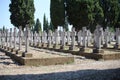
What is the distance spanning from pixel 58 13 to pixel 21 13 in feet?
21.6

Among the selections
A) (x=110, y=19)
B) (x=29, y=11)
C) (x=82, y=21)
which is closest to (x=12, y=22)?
(x=29, y=11)

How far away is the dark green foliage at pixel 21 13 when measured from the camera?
4781cm

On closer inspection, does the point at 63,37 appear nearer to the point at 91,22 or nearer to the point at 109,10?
the point at 91,22

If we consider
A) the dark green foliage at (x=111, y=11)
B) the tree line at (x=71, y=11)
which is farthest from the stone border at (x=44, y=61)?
the dark green foliage at (x=111, y=11)

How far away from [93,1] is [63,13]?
6.66 metres

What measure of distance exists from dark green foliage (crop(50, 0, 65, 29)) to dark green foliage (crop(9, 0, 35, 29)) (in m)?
3.94

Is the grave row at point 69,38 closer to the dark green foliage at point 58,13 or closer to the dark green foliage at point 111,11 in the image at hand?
the dark green foliage at point 58,13

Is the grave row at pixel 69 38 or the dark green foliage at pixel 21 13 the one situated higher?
the dark green foliage at pixel 21 13

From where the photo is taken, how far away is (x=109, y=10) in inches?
1923

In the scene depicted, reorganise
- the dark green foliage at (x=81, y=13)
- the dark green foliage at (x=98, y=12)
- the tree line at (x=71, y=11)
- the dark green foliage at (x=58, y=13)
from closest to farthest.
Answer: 1. the dark green foliage at (x=81, y=13)
2. the tree line at (x=71, y=11)
3. the dark green foliage at (x=98, y=12)
4. the dark green foliage at (x=58, y=13)

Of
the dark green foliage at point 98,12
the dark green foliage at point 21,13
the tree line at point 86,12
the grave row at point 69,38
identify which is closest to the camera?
the grave row at point 69,38

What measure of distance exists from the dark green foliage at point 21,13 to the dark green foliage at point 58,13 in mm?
3944

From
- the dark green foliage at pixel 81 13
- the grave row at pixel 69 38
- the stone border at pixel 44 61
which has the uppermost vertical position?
the dark green foliage at pixel 81 13

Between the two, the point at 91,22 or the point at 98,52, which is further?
the point at 91,22
